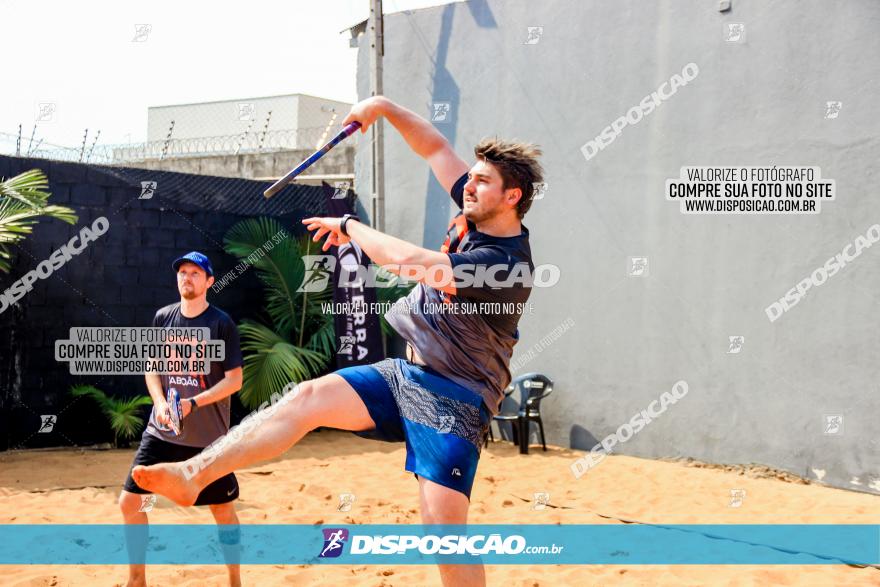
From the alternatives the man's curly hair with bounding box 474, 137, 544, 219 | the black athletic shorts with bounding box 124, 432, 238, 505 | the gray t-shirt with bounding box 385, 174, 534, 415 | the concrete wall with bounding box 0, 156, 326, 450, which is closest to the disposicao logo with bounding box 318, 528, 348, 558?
the black athletic shorts with bounding box 124, 432, 238, 505

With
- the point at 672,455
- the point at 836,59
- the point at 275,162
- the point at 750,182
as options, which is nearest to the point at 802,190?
the point at 750,182

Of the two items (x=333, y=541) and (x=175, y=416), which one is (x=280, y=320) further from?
(x=175, y=416)

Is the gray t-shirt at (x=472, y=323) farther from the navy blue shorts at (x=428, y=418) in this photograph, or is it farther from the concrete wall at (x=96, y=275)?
the concrete wall at (x=96, y=275)

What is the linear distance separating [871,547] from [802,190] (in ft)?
11.0

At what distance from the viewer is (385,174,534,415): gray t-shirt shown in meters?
3.30

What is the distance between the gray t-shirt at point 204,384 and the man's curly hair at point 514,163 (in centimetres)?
206

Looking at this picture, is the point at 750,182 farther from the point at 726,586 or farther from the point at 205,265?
the point at 205,265

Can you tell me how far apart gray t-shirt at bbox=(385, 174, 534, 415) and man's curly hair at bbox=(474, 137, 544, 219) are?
0.17 m

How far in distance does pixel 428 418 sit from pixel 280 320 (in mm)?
6967

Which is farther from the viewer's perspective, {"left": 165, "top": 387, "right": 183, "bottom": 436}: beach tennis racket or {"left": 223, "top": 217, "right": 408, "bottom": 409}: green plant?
{"left": 223, "top": 217, "right": 408, "bottom": 409}: green plant

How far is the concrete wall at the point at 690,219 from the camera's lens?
735cm

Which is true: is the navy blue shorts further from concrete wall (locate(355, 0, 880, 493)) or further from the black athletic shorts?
concrete wall (locate(355, 0, 880, 493))

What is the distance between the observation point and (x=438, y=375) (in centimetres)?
331

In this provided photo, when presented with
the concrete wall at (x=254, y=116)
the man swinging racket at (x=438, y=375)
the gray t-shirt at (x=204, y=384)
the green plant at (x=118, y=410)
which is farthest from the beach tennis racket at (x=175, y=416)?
the concrete wall at (x=254, y=116)
